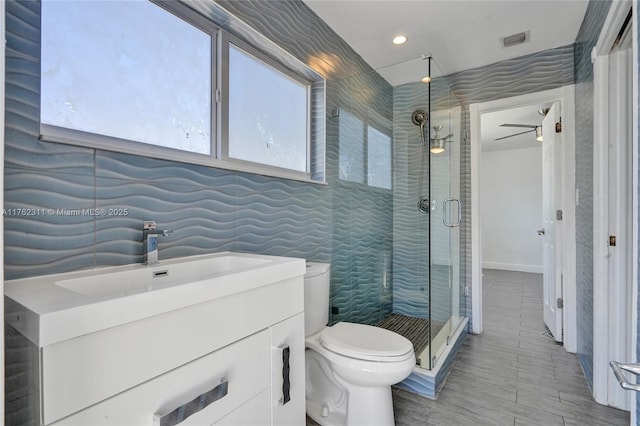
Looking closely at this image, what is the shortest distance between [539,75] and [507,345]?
2.34 metres

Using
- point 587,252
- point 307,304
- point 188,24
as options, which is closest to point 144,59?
point 188,24

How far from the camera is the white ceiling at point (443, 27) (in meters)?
2.09

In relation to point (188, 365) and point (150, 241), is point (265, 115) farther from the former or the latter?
point (188, 365)

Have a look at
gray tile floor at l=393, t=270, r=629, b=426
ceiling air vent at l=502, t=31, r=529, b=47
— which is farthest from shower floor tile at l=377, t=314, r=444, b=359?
ceiling air vent at l=502, t=31, r=529, b=47

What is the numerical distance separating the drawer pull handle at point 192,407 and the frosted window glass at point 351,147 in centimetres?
180

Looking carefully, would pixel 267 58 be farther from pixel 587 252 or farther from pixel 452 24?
pixel 587 252

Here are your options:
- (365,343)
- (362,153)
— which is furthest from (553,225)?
(365,343)

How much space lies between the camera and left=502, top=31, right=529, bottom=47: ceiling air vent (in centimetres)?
245

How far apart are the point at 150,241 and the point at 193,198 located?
0.29 meters

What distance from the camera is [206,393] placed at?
→ 0.87 m

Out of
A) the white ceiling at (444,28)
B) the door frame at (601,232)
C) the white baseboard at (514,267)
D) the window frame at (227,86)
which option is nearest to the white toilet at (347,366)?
the window frame at (227,86)

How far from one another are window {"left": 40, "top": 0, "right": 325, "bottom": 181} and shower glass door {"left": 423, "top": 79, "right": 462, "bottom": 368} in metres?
1.11

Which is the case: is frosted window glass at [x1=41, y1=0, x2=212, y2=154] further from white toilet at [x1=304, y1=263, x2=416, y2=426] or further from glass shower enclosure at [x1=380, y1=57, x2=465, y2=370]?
glass shower enclosure at [x1=380, y1=57, x2=465, y2=370]

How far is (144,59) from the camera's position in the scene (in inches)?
52.3
